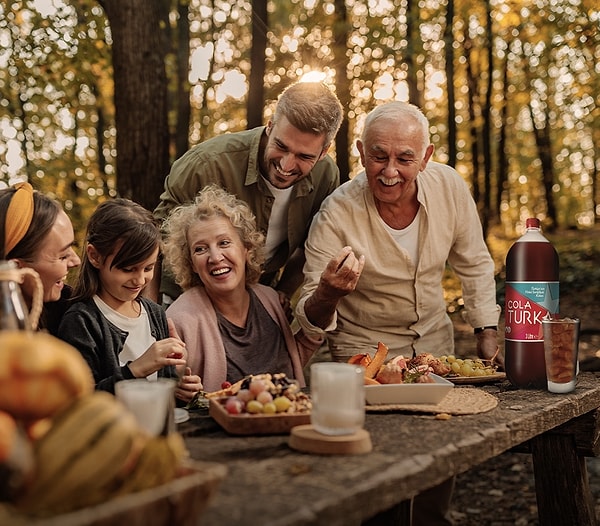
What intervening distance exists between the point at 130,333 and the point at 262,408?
0.94 meters

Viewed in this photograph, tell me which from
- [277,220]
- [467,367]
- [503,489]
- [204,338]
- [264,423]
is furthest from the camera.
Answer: [503,489]

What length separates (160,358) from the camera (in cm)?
223

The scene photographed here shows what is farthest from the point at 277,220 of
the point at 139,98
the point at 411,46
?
the point at 411,46

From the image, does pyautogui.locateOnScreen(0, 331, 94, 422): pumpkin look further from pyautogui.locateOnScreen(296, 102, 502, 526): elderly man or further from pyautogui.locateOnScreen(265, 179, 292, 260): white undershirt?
pyautogui.locateOnScreen(265, 179, 292, 260): white undershirt

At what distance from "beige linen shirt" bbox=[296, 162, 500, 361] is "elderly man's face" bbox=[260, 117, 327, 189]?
235mm

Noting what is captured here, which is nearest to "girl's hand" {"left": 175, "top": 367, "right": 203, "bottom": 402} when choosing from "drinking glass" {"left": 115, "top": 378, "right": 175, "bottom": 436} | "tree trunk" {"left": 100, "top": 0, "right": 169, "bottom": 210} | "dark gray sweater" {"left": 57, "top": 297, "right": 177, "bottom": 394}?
"dark gray sweater" {"left": 57, "top": 297, "right": 177, "bottom": 394}

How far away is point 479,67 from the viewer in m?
14.5

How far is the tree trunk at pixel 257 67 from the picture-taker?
252 inches

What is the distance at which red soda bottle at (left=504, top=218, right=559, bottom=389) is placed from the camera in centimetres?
260

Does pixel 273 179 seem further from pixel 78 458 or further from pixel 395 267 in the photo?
pixel 78 458

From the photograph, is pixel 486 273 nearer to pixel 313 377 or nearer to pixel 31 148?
pixel 313 377

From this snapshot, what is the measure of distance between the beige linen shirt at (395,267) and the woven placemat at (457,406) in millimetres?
1029

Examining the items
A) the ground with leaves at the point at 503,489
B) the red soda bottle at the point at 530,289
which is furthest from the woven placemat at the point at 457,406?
the ground with leaves at the point at 503,489

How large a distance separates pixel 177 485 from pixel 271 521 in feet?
0.57
